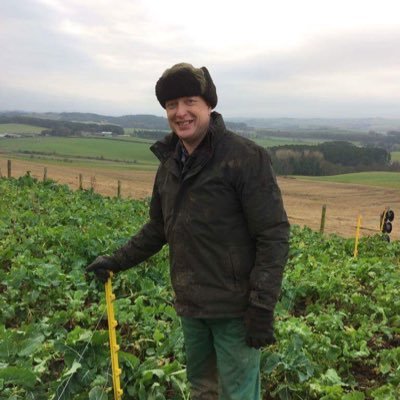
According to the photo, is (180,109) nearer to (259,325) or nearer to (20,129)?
(259,325)

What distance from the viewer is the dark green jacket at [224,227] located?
8.01ft

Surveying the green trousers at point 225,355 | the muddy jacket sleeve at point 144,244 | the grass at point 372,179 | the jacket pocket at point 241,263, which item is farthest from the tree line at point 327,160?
the jacket pocket at point 241,263

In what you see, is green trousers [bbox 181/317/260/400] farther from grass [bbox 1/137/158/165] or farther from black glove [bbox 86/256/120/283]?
grass [bbox 1/137/158/165]

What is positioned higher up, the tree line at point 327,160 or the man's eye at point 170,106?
the man's eye at point 170,106

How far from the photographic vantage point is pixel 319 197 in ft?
125

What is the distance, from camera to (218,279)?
258 cm

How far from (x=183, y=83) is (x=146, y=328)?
2624 millimetres

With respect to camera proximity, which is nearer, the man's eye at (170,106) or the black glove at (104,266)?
the man's eye at (170,106)

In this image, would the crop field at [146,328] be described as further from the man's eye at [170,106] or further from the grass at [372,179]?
the grass at [372,179]

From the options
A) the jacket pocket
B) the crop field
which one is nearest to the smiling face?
the jacket pocket

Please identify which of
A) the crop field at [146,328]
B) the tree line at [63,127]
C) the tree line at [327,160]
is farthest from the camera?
the tree line at [63,127]

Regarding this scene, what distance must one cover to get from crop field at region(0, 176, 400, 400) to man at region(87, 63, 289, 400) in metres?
0.97

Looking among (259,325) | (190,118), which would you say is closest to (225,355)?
(259,325)

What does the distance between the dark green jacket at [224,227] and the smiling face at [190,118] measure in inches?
2.1
